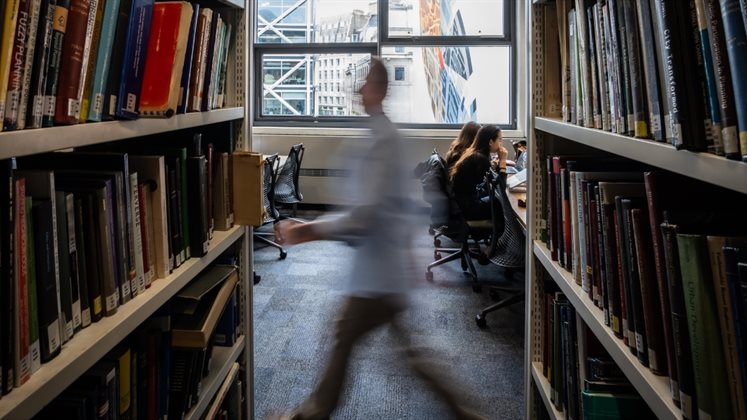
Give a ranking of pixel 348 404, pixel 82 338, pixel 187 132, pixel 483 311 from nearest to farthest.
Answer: pixel 82 338 < pixel 187 132 < pixel 348 404 < pixel 483 311

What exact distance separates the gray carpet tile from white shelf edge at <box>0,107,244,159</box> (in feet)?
1.95

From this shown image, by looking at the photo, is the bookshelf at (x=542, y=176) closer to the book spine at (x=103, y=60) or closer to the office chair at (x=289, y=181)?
the book spine at (x=103, y=60)

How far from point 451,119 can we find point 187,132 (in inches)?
185

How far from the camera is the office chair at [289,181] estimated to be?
4.84 m

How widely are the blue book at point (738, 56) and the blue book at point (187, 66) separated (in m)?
1.14

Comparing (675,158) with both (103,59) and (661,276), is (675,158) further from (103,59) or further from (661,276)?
(103,59)

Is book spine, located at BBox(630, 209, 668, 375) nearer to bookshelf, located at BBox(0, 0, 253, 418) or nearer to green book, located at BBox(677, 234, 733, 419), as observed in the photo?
green book, located at BBox(677, 234, 733, 419)

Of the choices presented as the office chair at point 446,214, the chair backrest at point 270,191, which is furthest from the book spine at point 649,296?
the chair backrest at point 270,191

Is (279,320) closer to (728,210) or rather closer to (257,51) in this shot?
(728,210)

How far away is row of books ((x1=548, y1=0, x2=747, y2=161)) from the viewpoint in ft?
2.20

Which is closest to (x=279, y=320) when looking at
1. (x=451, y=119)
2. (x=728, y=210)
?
(x=728, y=210)

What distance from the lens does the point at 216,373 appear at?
69.7 inches

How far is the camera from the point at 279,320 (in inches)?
132

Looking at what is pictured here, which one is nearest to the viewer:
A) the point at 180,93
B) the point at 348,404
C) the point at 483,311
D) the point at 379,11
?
the point at 180,93
